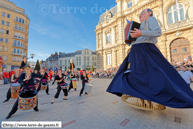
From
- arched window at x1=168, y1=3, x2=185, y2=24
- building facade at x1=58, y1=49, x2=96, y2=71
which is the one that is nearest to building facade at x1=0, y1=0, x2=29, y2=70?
building facade at x1=58, y1=49, x2=96, y2=71

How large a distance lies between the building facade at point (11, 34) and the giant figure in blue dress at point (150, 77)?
33832 mm

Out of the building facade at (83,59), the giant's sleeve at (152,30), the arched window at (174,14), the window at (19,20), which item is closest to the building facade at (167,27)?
the arched window at (174,14)

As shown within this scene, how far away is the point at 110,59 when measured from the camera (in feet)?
84.3

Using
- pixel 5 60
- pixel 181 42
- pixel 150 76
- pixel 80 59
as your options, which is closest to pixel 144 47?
pixel 150 76

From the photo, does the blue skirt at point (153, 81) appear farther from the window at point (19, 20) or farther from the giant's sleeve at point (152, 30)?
the window at point (19, 20)

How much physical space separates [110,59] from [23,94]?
76.4ft

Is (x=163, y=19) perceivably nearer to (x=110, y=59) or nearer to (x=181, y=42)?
(x=181, y=42)

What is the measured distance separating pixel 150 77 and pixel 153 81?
14cm

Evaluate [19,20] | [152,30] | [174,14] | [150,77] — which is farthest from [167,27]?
[19,20]

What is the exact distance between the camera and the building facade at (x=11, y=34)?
93.0ft

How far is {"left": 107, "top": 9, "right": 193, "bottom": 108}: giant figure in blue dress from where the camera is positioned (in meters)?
2.31

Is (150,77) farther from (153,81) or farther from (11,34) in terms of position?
(11,34)

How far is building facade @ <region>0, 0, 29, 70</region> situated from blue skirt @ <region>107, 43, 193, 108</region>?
33832 millimetres

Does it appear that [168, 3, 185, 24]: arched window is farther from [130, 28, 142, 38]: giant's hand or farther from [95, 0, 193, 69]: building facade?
[130, 28, 142, 38]: giant's hand
